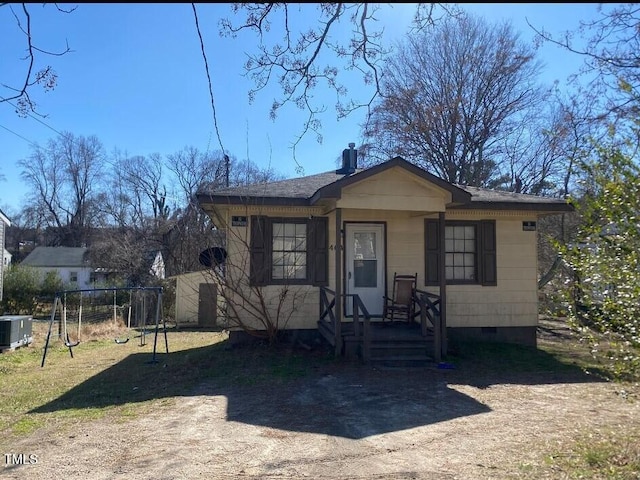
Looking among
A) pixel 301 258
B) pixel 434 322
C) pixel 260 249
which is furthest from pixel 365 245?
pixel 434 322

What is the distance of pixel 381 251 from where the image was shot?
10.1m

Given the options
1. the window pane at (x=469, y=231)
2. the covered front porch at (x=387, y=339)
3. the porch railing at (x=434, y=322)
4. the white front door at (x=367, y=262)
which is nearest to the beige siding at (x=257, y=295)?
the covered front porch at (x=387, y=339)

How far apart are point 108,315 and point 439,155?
16.4 meters

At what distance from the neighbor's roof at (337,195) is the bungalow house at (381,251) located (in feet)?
0.07

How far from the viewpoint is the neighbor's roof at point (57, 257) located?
136 ft

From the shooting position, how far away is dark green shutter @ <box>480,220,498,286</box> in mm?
10273

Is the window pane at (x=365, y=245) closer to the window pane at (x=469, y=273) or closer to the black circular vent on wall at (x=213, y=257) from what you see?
the window pane at (x=469, y=273)

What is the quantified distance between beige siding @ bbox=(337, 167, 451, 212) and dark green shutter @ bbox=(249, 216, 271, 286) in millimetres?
1795

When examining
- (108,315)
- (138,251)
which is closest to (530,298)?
(108,315)

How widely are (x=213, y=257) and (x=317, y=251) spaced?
2089mm

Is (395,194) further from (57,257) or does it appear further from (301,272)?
(57,257)

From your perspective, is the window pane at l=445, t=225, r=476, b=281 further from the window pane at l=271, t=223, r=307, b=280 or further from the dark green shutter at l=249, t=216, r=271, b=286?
the dark green shutter at l=249, t=216, r=271, b=286

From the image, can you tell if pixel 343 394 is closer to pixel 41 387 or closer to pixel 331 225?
pixel 331 225

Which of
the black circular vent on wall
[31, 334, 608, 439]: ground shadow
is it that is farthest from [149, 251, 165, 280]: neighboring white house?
[31, 334, 608, 439]: ground shadow
